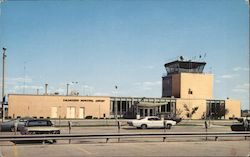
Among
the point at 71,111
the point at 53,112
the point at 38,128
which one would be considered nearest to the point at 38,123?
the point at 38,128

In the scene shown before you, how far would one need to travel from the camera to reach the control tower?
9400cm

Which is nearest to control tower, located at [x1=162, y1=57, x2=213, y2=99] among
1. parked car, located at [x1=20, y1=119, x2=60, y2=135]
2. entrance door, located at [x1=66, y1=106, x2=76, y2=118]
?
entrance door, located at [x1=66, y1=106, x2=76, y2=118]

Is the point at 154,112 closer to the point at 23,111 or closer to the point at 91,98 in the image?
the point at 91,98

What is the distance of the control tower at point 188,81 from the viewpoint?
94000mm

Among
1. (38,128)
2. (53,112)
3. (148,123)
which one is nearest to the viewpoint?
(38,128)

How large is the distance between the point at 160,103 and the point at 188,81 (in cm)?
1138

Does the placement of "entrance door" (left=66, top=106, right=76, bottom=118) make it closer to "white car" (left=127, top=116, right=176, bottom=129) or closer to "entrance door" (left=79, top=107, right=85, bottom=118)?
"entrance door" (left=79, top=107, right=85, bottom=118)

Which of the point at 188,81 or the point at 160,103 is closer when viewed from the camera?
the point at 160,103

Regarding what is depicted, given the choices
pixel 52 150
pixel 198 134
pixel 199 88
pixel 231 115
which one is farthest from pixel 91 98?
pixel 52 150

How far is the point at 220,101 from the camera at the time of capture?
94625 millimetres

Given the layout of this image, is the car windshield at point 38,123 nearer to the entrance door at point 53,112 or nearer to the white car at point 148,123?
the white car at point 148,123

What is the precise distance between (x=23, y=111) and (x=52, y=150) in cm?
5934

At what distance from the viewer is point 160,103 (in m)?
87.4

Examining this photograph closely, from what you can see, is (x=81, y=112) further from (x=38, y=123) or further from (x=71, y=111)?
(x=38, y=123)
